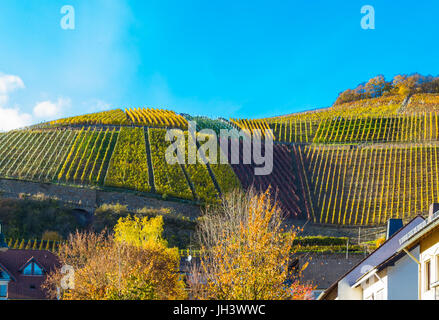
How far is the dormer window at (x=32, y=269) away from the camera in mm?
55375

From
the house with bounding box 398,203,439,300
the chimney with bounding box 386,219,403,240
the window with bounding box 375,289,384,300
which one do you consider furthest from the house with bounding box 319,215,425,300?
the chimney with bounding box 386,219,403,240

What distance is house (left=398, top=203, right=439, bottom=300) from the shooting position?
54.7ft

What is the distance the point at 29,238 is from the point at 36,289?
12.0m

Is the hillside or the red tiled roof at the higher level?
the hillside

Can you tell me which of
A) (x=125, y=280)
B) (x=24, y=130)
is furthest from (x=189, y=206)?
(x=125, y=280)

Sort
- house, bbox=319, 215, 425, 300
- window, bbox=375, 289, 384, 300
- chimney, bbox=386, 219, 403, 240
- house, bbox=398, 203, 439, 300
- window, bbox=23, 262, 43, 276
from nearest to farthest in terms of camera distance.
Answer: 1. house, bbox=398, 203, 439, 300
2. house, bbox=319, 215, 425, 300
3. window, bbox=375, 289, 384, 300
4. chimney, bbox=386, 219, 403, 240
5. window, bbox=23, 262, 43, 276

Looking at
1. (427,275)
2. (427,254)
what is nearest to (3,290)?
(427,275)

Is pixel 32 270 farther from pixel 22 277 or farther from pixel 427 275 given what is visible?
pixel 427 275

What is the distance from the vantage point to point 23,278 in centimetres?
5550

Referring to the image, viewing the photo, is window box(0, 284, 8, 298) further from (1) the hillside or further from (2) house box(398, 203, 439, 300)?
(2) house box(398, 203, 439, 300)

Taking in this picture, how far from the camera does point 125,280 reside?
24031mm

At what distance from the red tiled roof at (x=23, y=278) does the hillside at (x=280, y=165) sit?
22412mm

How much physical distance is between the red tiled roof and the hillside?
2241 cm
